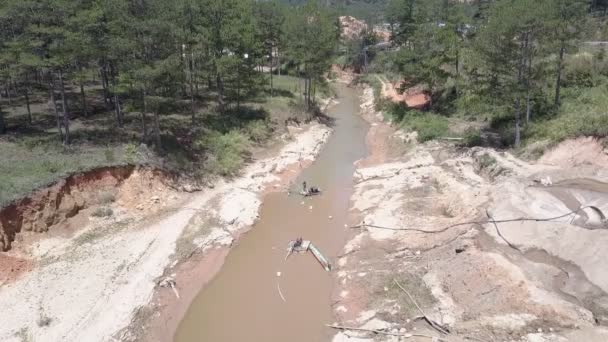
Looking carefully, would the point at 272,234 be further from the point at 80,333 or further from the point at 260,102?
the point at 260,102

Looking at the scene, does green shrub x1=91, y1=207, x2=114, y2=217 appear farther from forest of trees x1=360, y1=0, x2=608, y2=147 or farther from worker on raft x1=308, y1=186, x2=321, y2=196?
forest of trees x1=360, y1=0, x2=608, y2=147

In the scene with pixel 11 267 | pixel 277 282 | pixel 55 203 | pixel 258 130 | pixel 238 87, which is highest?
pixel 238 87

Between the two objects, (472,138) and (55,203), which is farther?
(472,138)

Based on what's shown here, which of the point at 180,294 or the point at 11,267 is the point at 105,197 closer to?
the point at 11,267

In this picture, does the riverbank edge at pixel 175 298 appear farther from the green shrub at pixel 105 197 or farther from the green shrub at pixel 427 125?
the green shrub at pixel 427 125

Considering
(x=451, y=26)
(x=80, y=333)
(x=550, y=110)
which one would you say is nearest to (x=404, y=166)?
(x=550, y=110)

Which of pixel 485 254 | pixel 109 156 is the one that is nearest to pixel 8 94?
pixel 109 156

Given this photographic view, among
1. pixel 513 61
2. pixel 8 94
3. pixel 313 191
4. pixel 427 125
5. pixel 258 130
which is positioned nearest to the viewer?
pixel 513 61
